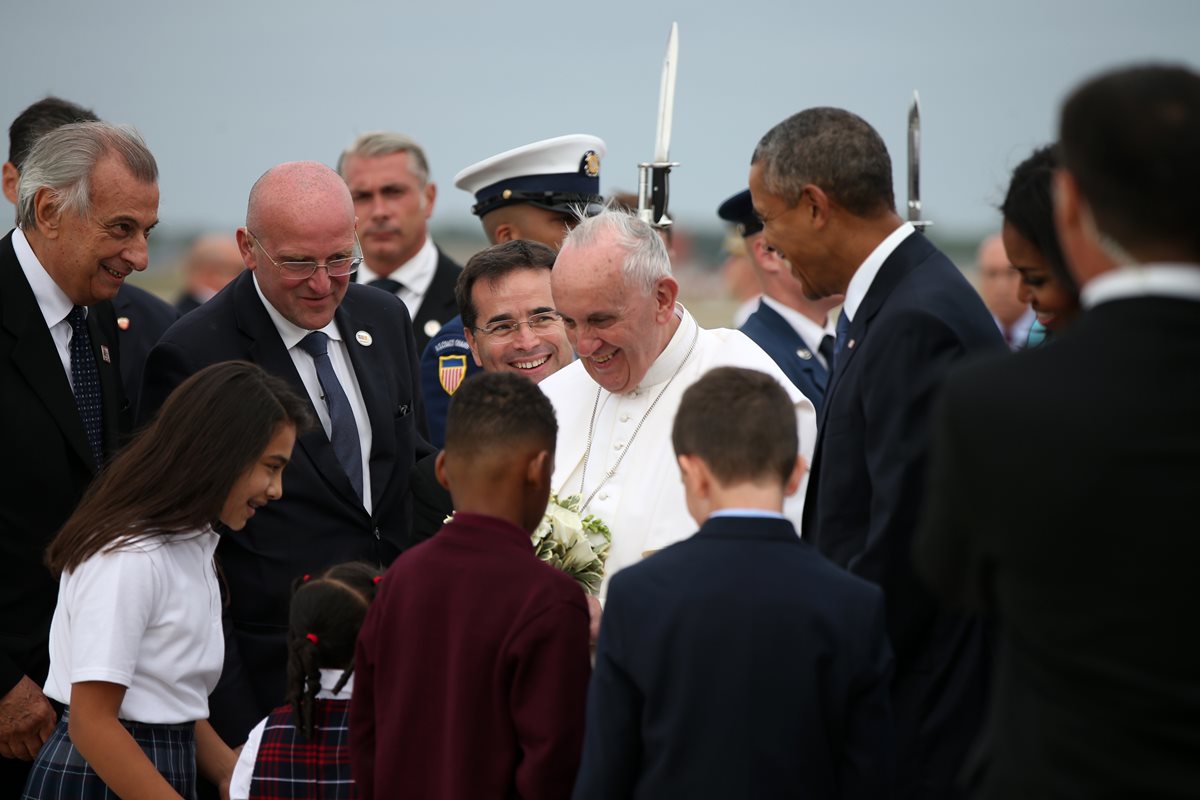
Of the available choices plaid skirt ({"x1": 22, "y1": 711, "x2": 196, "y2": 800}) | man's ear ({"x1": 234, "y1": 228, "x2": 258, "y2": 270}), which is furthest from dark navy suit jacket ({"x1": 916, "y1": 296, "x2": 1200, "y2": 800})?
man's ear ({"x1": 234, "y1": 228, "x2": 258, "y2": 270})

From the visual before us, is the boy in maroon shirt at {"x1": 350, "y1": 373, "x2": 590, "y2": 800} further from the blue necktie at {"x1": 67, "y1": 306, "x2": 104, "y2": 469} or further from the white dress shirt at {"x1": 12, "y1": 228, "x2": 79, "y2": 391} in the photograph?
the white dress shirt at {"x1": 12, "y1": 228, "x2": 79, "y2": 391}

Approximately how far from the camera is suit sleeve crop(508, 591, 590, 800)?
9.05 ft

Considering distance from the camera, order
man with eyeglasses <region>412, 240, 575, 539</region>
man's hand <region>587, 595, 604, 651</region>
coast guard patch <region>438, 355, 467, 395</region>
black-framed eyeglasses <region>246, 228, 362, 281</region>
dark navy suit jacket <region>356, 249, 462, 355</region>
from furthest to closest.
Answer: dark navy suit jacket <region>356, 249, 462, 355</region> → coast guard patch <region>438, 355, 467, 395</region> → man with eyeglasses <region>412, 240, 575, 539</region> → black-framed eyeglasses <region>246, 228, 362, 281</region> → man's hand <region>587, 595, 604, 651</region>

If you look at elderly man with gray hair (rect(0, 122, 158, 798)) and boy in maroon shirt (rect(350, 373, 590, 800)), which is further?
elderly man with gray hair (rect(0, 122, 158, 798))

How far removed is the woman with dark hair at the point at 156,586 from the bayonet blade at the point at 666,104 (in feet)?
5.60

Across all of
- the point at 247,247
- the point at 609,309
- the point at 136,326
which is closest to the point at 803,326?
the point at 609,309

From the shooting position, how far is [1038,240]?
2.92m

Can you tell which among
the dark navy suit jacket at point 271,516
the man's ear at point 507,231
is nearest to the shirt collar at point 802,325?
the man's ear at point 507,231

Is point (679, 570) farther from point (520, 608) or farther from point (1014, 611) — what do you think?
point (1014, 611)

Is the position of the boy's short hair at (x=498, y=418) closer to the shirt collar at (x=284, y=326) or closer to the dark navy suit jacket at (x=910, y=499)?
the dark navy suit jacket at (x=910, y=499)

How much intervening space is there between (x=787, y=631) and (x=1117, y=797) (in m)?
0.76

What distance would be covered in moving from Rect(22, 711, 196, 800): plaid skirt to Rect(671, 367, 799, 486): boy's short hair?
1.67 meters

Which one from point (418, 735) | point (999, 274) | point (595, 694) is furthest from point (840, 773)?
point (999, 274)

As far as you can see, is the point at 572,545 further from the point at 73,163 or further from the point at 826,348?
the point at 826,348
